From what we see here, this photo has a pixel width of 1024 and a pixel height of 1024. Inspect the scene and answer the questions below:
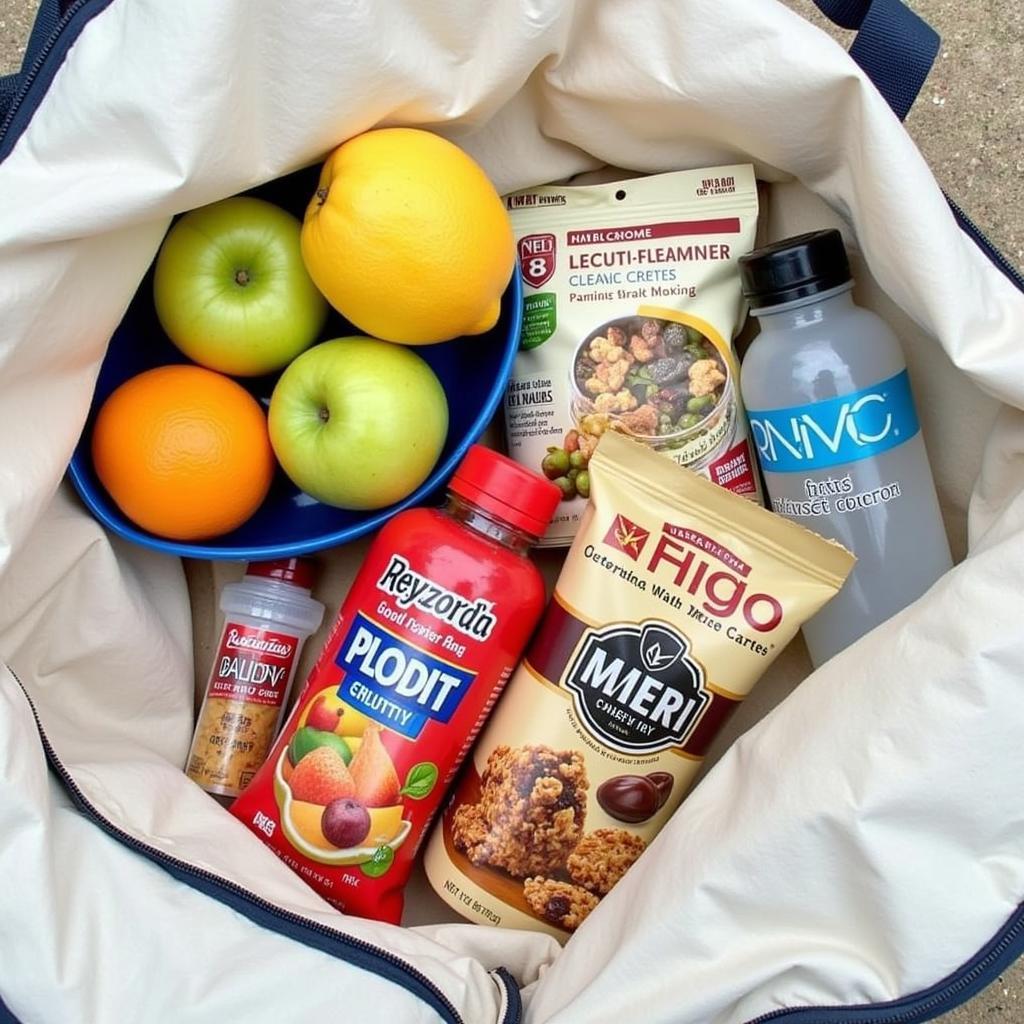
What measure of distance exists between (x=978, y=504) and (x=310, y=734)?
48 centimetres

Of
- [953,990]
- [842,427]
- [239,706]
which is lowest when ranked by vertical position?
[239,706]

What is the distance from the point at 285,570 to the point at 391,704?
0.52 ft

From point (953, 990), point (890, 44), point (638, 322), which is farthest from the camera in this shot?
point (638, 322)

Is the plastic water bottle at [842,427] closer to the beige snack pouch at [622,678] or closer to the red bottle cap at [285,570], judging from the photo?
the beige snack pouch at [622,678]

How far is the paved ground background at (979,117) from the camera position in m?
0.90

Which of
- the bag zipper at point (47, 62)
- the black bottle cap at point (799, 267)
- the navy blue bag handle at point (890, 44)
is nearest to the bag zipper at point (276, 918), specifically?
the bag zipper at point (47, 62)

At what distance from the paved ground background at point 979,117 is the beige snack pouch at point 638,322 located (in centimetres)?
22

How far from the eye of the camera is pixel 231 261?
Answer: 0.76 metres

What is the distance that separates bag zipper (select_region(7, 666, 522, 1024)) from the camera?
647 millimetres

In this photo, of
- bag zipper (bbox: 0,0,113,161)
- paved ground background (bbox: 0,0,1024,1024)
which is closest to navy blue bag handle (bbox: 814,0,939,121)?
paved ground background (bbox: 0,0,1024,1024)

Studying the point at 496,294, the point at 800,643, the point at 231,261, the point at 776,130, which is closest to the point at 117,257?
the point at 231,261

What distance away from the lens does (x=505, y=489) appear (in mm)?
725

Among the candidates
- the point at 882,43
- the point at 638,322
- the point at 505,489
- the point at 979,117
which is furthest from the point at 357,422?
the point at 979,117

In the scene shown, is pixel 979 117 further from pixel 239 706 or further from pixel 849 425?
pixel 239 706
